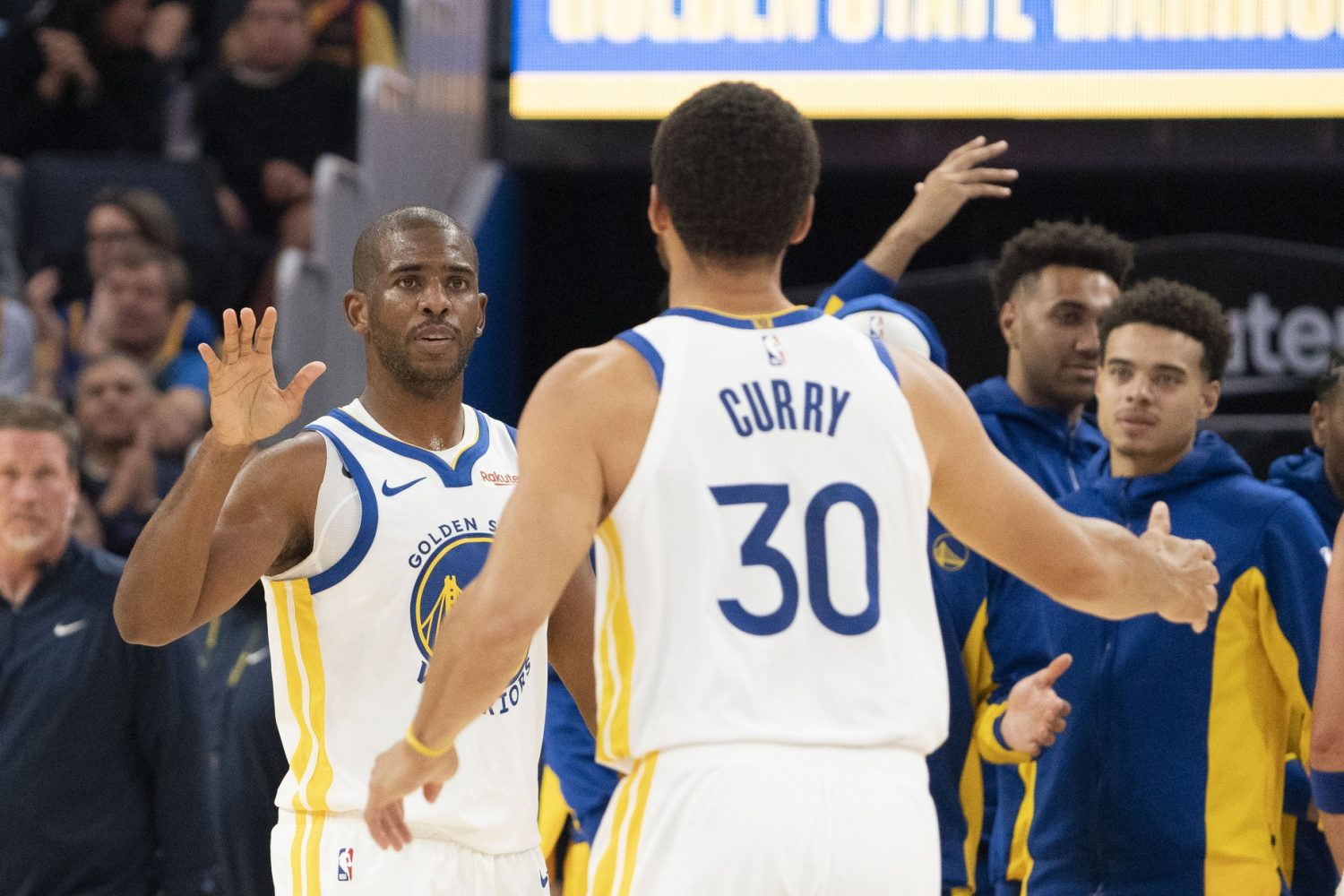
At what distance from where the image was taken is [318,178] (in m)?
8.98

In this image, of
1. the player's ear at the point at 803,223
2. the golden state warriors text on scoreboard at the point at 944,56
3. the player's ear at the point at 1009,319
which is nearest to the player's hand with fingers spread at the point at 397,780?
the player's ear at the point at 803,223

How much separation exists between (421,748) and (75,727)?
8.09 feet

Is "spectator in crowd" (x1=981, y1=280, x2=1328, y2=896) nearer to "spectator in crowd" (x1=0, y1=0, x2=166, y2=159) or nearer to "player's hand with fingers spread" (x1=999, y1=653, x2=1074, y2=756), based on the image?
"player's hand with fingers spread" (x1=999, y1=653, x2=1074, y2=756)

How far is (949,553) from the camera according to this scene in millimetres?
5559

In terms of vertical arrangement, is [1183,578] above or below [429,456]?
below

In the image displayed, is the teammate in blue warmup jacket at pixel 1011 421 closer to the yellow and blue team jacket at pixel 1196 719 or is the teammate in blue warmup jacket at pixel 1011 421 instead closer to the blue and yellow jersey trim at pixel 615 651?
the yellow and blue team jacket at pixel 1196 719

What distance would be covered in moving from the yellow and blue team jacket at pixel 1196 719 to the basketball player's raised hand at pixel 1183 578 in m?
1.15

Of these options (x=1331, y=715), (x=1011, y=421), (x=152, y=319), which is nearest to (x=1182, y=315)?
(x=1011, y=421)

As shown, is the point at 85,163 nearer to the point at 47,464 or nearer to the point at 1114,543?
the point at 47,464

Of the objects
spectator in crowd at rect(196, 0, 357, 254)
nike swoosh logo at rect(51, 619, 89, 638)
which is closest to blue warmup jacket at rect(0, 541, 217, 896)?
nike swoosh logo at rect(51, 619, 89, 638)

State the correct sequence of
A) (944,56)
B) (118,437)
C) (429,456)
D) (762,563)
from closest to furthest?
1. (762,563)
2. (429,456)
3. (118,437)
4. (944,56)

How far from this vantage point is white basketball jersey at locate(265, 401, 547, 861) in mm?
4098

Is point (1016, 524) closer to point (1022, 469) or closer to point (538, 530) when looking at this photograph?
point (538, 530)

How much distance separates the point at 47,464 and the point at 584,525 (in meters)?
3.01
